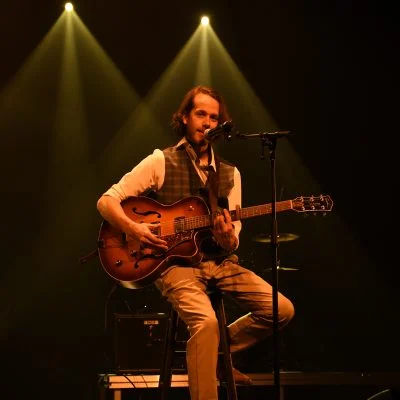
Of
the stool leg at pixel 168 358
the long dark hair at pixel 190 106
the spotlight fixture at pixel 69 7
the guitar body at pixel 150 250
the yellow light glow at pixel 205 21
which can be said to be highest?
the spotlight fixture at pixel 69 7

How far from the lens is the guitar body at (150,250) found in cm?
→ 400

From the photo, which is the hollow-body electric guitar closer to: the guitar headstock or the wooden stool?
the guitar headstock

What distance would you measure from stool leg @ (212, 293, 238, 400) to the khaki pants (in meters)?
0.10

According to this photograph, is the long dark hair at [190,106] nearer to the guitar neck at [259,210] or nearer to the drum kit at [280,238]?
the guitar neck at [259,210]

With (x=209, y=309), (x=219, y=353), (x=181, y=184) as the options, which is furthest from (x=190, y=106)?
(x=219, y=353)

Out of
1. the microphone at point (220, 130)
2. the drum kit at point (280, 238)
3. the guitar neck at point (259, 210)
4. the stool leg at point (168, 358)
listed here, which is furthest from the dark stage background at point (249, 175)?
the microphone at point (220, 130)

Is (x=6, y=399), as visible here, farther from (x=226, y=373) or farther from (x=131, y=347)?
(x=226, y=373)

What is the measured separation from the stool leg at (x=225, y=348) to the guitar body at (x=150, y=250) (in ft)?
0.93

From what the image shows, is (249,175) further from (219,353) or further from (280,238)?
(219,353)

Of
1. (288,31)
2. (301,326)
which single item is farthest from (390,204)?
(288,31)

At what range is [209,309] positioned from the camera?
12.4 ft

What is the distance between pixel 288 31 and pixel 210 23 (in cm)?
79

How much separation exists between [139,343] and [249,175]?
7.62 ft

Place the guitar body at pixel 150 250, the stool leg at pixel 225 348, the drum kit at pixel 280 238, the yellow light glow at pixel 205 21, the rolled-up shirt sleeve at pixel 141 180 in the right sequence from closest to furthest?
the stool leg at pixel 225 348 → the guitar body at pixel 150 250 → the rolled-up shirt sleeve at pixel 141 180 → the drum kit at pixel 280 238 → the yellow light glow at pixel 205 21
